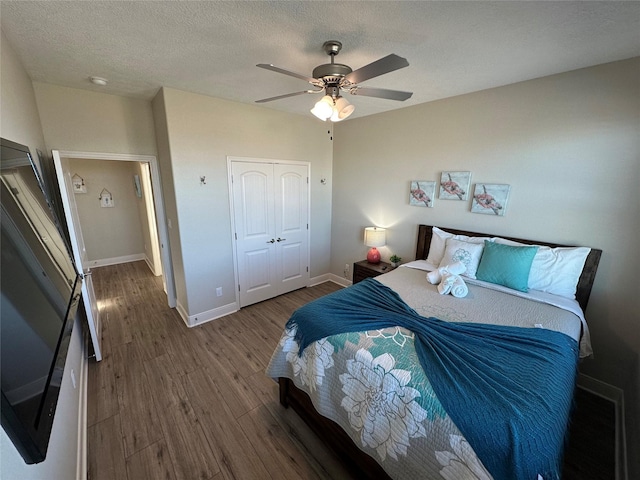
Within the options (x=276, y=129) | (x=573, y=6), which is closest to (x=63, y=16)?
(x=276, y=129)

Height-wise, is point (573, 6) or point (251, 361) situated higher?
point (573, 6)

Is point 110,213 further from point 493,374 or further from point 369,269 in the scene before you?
point 493,374

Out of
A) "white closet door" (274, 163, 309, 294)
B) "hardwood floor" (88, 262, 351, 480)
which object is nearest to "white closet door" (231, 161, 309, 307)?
"white closet door" (274, 163, 309, 294)

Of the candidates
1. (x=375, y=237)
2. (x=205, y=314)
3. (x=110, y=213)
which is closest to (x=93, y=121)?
(x=205, y=314)

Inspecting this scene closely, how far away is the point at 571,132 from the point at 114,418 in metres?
4.25

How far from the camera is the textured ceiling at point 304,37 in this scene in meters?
1.37

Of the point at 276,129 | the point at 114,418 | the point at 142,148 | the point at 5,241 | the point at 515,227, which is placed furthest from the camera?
the point at 276,129

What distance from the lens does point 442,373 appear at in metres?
1.32

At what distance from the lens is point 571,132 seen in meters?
2.15

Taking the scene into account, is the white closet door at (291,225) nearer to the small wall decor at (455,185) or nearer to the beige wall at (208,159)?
the beige wall at (208,159)

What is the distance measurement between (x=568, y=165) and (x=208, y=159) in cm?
345

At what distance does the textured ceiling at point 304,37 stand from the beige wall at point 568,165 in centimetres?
21

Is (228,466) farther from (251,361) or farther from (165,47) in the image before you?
(165,47)

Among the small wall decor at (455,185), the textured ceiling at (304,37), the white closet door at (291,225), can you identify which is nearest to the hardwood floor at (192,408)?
the white closet door at (291,225)
